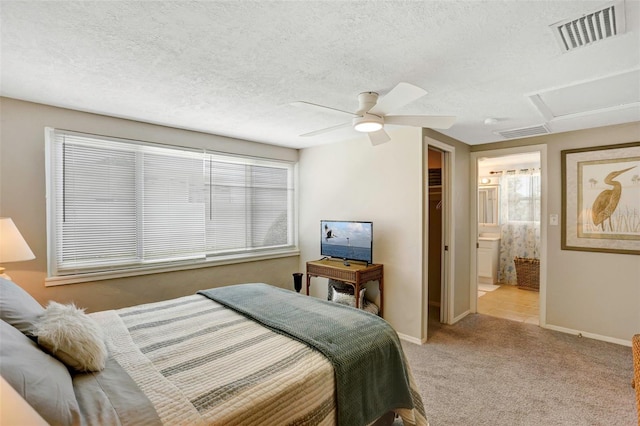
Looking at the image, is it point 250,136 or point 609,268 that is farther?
point 250,136

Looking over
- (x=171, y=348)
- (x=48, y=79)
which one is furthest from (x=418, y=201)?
(x=48, y=79)

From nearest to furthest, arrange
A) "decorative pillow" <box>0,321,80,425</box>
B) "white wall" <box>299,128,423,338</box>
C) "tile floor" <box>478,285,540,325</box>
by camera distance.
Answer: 1. "decorative pillow" <box>0,321,80,425</box>
2. "white wall" <box>299,128,423,338</box>
3. "tile floor" <box>478,285,540,325</box>

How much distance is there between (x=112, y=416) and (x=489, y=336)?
3664 mm

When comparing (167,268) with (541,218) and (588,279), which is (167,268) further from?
(588,279)

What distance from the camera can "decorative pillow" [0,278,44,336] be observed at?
1388 millimetres

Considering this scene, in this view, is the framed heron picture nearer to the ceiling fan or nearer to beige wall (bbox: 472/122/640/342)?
beige wall (bbox: 472/122/640/342)

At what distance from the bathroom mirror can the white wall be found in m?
3.69

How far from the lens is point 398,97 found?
198 cm

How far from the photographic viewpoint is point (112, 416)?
1127mm

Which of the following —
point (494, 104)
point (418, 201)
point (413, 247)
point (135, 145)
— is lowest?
point (413, 247)

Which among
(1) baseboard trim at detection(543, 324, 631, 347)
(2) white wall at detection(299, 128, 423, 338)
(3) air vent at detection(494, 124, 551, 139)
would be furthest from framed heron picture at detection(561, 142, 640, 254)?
(2) white wall at detection(299, 128, 423, 338)

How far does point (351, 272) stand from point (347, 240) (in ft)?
1.71

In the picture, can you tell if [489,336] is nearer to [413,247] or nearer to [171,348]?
[413,247]

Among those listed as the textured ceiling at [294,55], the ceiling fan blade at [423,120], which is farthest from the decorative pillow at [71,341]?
the ceiling fan blade at [423,120]
